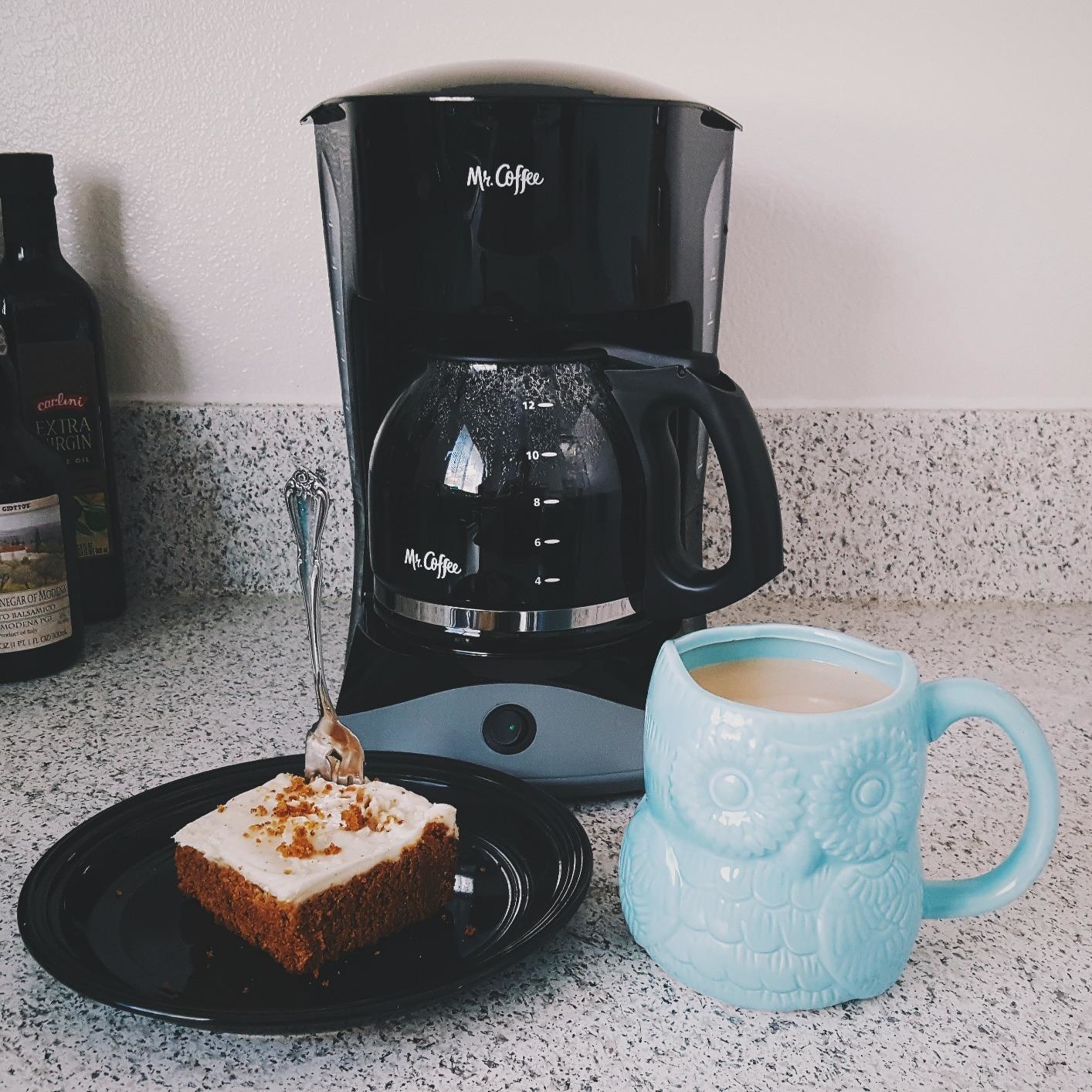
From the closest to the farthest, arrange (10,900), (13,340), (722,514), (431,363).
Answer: (10,900), (431,363), (13,340), (722,514)

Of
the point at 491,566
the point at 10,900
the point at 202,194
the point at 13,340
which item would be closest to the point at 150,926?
the point at 10,900

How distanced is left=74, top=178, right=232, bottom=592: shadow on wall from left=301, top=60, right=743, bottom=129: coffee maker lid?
37cm

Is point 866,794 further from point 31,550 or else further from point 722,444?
point 31,550

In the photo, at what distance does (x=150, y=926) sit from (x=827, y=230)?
2.39 feet

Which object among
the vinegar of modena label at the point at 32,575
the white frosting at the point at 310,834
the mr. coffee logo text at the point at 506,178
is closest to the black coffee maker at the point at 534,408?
the mr. coffee logo text at the point at 506,178

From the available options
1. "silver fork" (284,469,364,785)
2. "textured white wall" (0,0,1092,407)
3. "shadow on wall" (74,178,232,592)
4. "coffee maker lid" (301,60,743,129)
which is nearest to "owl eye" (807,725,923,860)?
"silver fork" (284,469,364,785)

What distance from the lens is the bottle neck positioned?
89 centimetres

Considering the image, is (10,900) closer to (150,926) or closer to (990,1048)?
(150,926)

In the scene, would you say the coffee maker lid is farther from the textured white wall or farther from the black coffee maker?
the textured white wall

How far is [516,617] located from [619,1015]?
222mm

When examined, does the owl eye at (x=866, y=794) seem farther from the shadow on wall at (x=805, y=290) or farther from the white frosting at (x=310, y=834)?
the shadow on wall at (x=805, y=290)

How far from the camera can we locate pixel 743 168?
3.16 feet

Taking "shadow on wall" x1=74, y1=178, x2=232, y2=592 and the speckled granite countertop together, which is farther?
"shadow on wall" x1=74, y1=178, x2=232, y2=592

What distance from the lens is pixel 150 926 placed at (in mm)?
559
